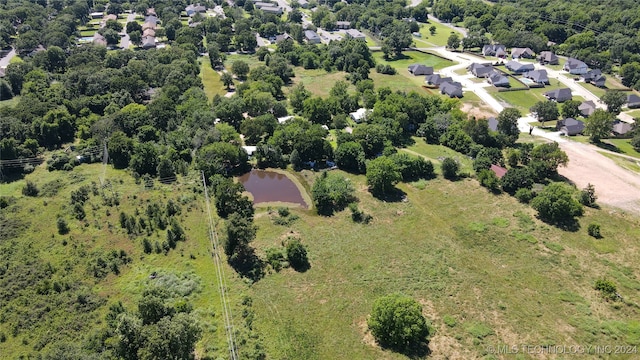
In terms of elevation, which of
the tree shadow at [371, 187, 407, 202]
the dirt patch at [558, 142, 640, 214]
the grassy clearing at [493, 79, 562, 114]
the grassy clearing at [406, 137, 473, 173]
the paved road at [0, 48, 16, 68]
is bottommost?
the paved road at [0, 48, 16, 68]

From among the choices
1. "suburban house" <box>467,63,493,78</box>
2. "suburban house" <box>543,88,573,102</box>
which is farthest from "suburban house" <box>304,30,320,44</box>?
"suburban house" <box>543,88,573,102</box>

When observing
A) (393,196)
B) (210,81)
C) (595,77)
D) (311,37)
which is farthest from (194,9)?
(595,77)

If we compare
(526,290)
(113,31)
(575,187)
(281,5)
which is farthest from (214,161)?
(281,5)

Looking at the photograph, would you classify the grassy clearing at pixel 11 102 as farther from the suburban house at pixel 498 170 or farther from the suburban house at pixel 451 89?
the suburban house at pixel 498 170

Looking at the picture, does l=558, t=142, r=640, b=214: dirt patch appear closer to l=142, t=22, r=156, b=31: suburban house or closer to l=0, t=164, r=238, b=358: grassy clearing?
l=0, t=164, r=238, b=358: grassy clearing

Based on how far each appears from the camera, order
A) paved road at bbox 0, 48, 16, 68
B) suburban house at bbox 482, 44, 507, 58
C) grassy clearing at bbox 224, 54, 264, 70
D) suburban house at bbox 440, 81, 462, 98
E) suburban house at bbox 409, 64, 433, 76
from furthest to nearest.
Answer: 1. suburban house at bbox 482, 44, 507, 58
2. grassy clearing at bbox 224, 54, 264, 70
3. suburban house at bbox 409, 64, 433, 76
4. paved road at bbox 0, 48, 16, 68
5. suburban house at bbox 440, 81, 462, 98

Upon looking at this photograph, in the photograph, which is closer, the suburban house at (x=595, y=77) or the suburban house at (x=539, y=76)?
the suburban house at (x=595, y=77)

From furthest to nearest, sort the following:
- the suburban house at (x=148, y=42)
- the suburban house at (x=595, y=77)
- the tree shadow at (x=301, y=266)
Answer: the suburban house at (x=148, y=42)
the suburban house at (x=595, y=77)
the tree shadow at (x=301, y=266)

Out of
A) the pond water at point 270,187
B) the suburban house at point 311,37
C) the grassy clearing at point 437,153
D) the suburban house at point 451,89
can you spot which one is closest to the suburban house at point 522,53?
the suburban house at point 451,89
